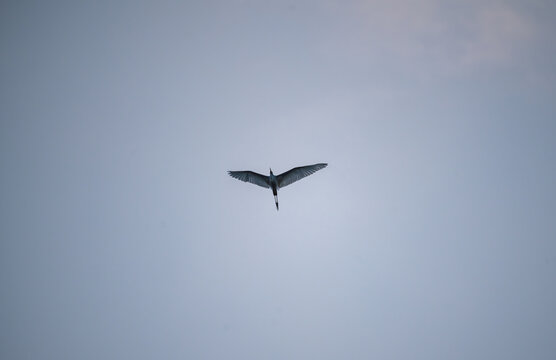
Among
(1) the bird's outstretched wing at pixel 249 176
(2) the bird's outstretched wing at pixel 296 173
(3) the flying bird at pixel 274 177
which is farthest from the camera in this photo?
(1) the bird's outstretched wing at pixel 249 176

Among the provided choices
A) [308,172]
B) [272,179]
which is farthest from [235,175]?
[308,172]

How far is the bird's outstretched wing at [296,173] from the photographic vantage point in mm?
40356

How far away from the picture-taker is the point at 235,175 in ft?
137

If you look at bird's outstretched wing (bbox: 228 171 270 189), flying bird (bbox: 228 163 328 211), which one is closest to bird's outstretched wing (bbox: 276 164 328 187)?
flying bird (bbox: 228 163 328 211)

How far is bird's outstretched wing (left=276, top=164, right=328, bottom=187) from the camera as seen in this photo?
40356 mm

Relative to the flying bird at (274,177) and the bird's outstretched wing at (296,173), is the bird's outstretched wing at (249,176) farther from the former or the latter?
the bird's outstretched wing at (296,173)

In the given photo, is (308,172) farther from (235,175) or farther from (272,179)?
(235,175)

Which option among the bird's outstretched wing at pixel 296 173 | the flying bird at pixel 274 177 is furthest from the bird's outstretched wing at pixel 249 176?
the bird's outstretched wing at pixel 296 173

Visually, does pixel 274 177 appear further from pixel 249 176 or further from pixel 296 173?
pixel 249 176

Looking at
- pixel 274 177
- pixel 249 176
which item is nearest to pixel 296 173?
pixel 274 177

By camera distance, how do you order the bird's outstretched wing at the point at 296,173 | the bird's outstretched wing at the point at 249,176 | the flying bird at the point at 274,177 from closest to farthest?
the bird's outstretched wing at the point at 296,173 < the flying bird at the point at 274,177 < the bird's outstretched wing at the point at 249,176

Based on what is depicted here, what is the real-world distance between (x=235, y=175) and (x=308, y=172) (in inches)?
284

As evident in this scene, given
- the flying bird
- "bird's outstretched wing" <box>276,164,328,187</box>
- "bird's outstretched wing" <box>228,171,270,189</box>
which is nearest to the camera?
"bird's outstretched wing" <box>276,164,328,187</box>

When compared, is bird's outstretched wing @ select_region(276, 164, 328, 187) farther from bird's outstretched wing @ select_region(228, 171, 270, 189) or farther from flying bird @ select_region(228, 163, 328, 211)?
bird's outstretched wing @ select_region(228, 171, 270, 189)
